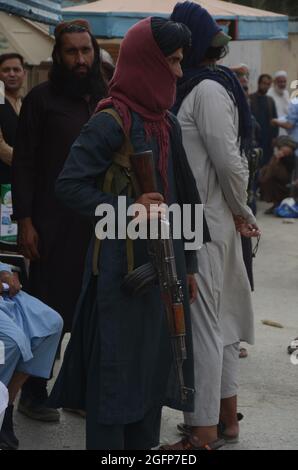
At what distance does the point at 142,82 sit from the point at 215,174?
0.82 m

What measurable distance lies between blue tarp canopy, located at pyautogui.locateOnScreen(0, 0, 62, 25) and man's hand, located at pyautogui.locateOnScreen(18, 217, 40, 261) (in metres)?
2.27

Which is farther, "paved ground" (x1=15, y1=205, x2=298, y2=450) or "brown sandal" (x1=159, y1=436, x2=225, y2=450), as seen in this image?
"paved ground" (x1=15, y1=205, x2=298, y2=450)

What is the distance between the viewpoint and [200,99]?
4270 mm

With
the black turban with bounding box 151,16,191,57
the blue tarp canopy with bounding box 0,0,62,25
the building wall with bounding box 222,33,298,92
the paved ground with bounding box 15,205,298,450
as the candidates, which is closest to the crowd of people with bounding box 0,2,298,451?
the black turban with bounding box 151,16,191,57

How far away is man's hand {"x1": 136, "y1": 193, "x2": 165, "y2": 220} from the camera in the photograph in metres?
3.54

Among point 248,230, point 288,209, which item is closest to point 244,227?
point 248,230

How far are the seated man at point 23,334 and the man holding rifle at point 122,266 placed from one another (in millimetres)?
330

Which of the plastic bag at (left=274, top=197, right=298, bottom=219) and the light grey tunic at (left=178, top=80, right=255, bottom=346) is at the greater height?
the light grey tunic at (left=178, top=80, right=255, bottom=346)

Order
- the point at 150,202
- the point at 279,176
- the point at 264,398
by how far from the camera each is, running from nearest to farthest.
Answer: the point at 150,202
the point at 264,398
the point at 279,176

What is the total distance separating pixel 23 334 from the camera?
13.5ft

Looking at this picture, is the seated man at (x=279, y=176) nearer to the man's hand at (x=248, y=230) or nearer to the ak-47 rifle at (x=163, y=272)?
the man's hand at (x=248, y=230)

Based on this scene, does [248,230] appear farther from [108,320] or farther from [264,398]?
[264,398]

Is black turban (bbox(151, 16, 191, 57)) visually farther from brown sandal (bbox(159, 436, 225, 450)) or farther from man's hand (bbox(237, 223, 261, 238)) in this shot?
brown sandal (bbox(159, 436, 225, 450))

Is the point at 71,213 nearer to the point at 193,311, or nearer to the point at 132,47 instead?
the point at 193,311
